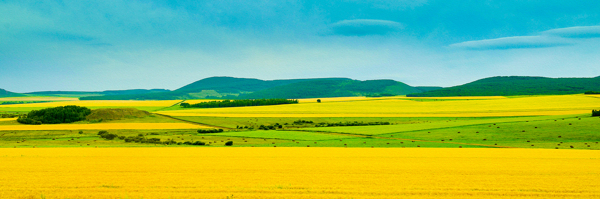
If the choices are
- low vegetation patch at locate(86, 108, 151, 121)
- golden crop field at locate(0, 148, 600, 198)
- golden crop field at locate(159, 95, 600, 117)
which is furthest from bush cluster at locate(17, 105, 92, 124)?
golden crop field at locate(0, 148, 600, 198)

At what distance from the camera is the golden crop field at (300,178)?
1512cm

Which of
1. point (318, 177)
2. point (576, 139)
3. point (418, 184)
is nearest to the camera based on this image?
point (418, 184)

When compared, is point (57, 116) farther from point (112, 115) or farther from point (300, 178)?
point (300, 178)

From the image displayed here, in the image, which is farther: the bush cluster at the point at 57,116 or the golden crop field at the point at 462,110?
the bush cluster at the point at 57,116

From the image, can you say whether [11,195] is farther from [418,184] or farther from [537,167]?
[537,167]

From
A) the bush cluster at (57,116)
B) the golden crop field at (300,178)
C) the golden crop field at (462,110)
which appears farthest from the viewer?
the bush cluster at (57,116)

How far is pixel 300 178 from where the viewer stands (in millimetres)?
18500

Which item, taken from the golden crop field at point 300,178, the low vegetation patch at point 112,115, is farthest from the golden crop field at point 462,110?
the golden crop field at point 300,178

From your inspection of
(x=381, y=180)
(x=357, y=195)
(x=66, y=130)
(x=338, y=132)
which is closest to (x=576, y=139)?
(x=338, y=132)

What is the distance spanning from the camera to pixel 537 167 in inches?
874

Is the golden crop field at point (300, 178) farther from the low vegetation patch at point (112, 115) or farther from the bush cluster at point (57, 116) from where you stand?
the low vegetation patch at point (112, 115)

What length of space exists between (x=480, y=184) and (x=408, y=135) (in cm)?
3475

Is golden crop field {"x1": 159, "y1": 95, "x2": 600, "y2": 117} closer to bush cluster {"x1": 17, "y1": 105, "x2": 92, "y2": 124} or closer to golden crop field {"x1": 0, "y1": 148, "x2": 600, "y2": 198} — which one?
bush cluster {"x1": 17, "y1": 105, "x2": 92, "y2": 124}

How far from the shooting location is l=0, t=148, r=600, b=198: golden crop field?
1512 cm
